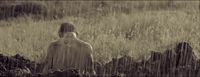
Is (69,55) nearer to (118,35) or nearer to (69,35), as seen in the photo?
(69,35)

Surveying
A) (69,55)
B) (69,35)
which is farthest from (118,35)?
(69,35)

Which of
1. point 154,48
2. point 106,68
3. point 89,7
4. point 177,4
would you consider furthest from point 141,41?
point 89,7

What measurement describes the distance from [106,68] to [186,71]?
1246 millimetres

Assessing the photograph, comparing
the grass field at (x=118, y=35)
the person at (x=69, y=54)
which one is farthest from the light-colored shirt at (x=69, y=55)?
the grass field at (x=118, y=35)

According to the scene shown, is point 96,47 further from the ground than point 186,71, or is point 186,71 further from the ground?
point 186,71

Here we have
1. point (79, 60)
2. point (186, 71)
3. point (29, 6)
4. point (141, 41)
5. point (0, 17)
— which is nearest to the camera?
point (186, 71)

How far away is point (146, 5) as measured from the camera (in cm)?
1942

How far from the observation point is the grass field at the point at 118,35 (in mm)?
9938

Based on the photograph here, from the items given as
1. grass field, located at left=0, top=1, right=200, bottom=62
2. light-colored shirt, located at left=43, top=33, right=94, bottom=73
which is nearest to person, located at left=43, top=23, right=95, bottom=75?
light-colored shirt, located at left=43, top=33, right=94, bottom=73

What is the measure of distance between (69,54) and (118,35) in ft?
16.9

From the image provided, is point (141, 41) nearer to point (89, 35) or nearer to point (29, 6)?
point (89, 35)

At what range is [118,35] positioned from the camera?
1179 cm

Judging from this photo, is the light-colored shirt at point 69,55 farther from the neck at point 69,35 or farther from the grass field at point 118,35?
the grass field at point 118,35

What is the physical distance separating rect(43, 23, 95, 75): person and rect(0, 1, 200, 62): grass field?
7.87ft
